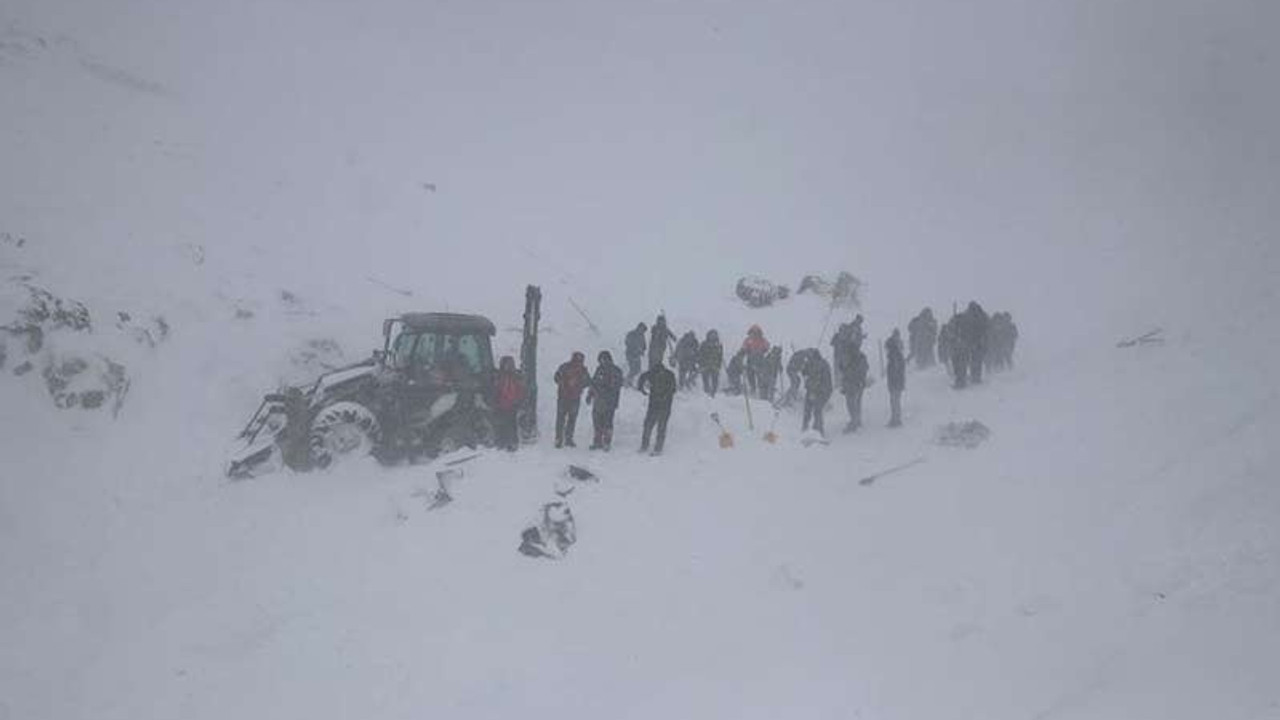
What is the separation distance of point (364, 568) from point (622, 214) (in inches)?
1087

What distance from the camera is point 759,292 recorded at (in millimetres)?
28453

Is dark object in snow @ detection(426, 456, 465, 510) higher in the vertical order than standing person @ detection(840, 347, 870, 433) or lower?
lower

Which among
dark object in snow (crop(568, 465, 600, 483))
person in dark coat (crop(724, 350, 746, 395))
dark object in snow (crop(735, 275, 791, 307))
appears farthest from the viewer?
dark object in snow (crop(735, 275, 791, 307))

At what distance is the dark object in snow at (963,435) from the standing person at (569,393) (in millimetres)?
5888

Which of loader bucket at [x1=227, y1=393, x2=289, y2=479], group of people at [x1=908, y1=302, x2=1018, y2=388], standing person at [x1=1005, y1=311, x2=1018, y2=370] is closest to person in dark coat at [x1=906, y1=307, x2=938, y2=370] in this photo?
group of people at [x1=908, y1=302, x2=1018, y2=388]

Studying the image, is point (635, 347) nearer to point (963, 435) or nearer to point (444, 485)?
point (963, 435)

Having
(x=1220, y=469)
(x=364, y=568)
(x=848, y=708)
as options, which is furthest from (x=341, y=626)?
(x=1220, y=469)

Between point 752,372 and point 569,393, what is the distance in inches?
238

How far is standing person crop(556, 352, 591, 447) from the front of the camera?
12.0m

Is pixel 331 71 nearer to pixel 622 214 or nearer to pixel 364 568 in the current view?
pixel 622 214

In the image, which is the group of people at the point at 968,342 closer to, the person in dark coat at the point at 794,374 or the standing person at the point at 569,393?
the person in dark coat at the point at 794,374

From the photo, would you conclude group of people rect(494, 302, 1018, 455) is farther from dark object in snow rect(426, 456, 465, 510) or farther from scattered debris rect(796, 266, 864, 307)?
scattered debris rect(796, 266, 864, 307)

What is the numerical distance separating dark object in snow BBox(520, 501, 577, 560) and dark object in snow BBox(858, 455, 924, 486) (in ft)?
15.1

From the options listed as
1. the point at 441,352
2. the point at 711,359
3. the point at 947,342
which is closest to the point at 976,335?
the point at 947,342
